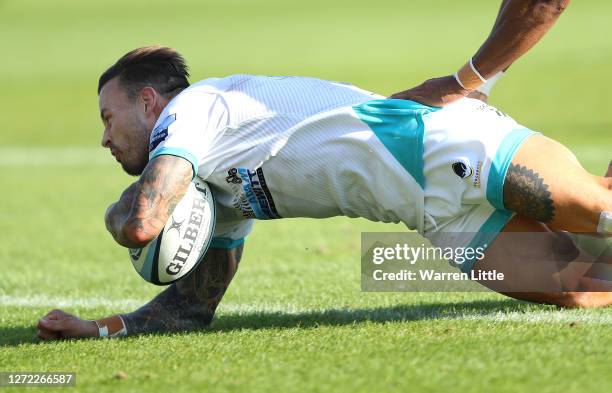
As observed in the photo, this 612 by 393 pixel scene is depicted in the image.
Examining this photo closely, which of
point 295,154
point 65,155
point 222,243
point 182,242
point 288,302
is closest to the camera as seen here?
point 182,242

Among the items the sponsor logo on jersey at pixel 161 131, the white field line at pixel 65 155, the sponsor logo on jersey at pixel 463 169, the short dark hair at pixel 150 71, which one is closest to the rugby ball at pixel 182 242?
the sponsor logo on jersey at pixel 161 131

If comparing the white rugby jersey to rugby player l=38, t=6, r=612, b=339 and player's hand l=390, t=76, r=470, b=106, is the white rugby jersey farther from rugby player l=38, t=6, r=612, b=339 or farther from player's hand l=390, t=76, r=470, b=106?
player's hand l=390, t=76, r=470, b=106

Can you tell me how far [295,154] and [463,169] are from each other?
0.89 meters

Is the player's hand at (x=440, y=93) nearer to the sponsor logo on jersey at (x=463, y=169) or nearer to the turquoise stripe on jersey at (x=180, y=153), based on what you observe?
the sponsor logo on jersey at (x=463, y=169)

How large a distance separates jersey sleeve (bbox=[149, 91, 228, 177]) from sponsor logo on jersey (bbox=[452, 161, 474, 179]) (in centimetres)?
123

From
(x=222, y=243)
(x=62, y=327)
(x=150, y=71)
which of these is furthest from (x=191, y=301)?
(x=150, y=71)

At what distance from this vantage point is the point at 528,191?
5422 mm

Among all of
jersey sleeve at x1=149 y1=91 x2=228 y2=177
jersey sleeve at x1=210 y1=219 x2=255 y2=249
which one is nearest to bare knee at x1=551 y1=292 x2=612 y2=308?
jersey sleeve at x1=210 y1=219 x2=255 y2=249

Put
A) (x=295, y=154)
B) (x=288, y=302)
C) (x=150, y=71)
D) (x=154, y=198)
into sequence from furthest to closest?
(x=288, y=302)
(x=150, y=71)
(x=295, y=154)
(x=154, y=198)

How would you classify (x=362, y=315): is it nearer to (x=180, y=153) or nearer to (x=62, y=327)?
(x=180, y=153)

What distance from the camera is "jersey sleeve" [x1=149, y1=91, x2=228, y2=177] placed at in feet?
17.4

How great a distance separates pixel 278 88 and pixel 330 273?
247 cm

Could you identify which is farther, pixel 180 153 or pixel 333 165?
pixel 333 165

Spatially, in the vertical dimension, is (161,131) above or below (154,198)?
above
